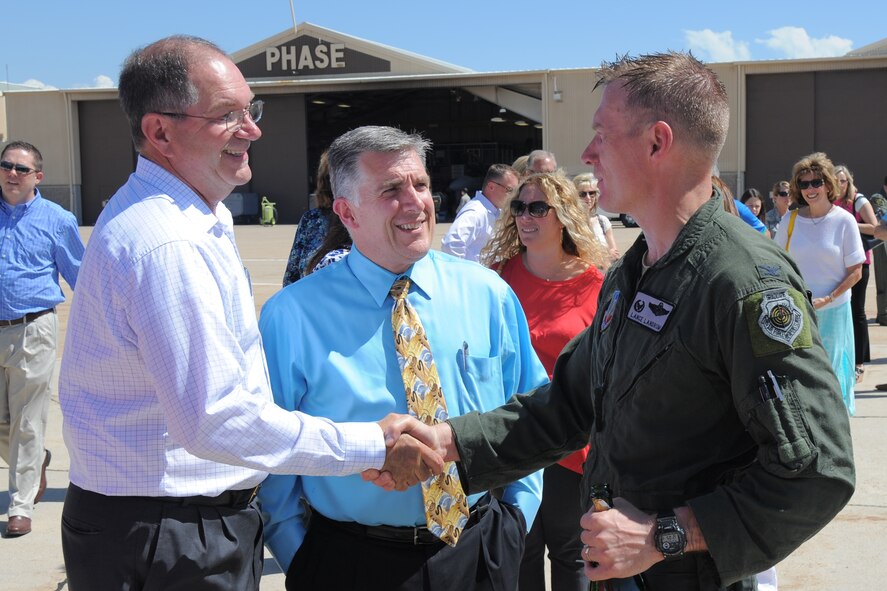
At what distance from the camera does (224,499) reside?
251 centimetres

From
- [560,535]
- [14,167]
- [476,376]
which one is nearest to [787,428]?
[476,376]

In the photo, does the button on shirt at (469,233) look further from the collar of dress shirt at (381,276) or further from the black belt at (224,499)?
the black belt at (224,499)

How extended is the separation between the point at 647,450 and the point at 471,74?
38248 millimetres

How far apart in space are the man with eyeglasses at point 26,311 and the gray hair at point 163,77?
3824mm

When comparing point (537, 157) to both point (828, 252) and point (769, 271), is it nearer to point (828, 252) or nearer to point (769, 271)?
point (828, 252)

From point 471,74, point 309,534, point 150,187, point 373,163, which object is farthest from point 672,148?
point 471,74

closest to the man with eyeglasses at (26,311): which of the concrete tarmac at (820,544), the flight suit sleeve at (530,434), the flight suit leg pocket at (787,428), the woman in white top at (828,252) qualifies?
the concrete tarmac at (820,544)

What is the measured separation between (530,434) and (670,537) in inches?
27.8

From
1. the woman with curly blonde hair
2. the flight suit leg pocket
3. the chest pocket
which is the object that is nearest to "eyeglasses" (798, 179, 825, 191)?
the woman with curly blonde hair

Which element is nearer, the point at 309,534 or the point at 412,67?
the point at 309,534

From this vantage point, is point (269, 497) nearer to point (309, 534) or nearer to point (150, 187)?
point (309, 534)

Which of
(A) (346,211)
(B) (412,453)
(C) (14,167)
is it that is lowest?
(B) (412,453)

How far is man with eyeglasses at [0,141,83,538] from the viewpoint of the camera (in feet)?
18.7

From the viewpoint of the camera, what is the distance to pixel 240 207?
4144 centimetres
